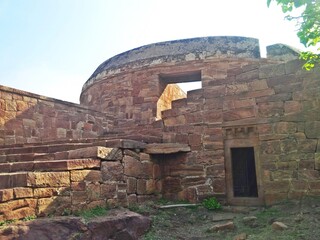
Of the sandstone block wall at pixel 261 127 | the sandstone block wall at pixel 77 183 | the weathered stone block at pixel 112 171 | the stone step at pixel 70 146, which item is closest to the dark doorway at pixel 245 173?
the sandstone block wall at pixel 261 127

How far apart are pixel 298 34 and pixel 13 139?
605cm

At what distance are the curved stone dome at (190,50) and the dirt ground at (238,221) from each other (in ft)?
17.4

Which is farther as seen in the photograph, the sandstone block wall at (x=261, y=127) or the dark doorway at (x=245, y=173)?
the dark doorway at (x=245, y=173)

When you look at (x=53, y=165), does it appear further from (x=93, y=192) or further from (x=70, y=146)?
(x=70, y=146)

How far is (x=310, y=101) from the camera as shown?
17.0ft

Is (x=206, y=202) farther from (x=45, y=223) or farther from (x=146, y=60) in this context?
(x=146, y=60)

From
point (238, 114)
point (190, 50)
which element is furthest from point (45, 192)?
point (190, 50)

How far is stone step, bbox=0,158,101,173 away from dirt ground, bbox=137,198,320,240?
1046mm

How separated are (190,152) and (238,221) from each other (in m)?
1.62

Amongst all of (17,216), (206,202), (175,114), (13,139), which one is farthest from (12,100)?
(206,202)

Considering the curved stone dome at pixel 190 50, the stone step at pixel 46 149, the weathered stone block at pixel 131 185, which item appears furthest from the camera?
the curved stone dome at pixel 190 50

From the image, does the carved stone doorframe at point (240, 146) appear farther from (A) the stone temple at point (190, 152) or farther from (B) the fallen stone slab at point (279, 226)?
(B) the fallen stone slab at point (279, 226)

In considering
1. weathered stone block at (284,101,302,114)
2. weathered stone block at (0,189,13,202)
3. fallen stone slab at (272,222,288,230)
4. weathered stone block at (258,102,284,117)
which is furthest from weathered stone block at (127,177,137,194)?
weathered stone block at (284,101,302,114)

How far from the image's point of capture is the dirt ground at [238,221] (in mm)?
3943
